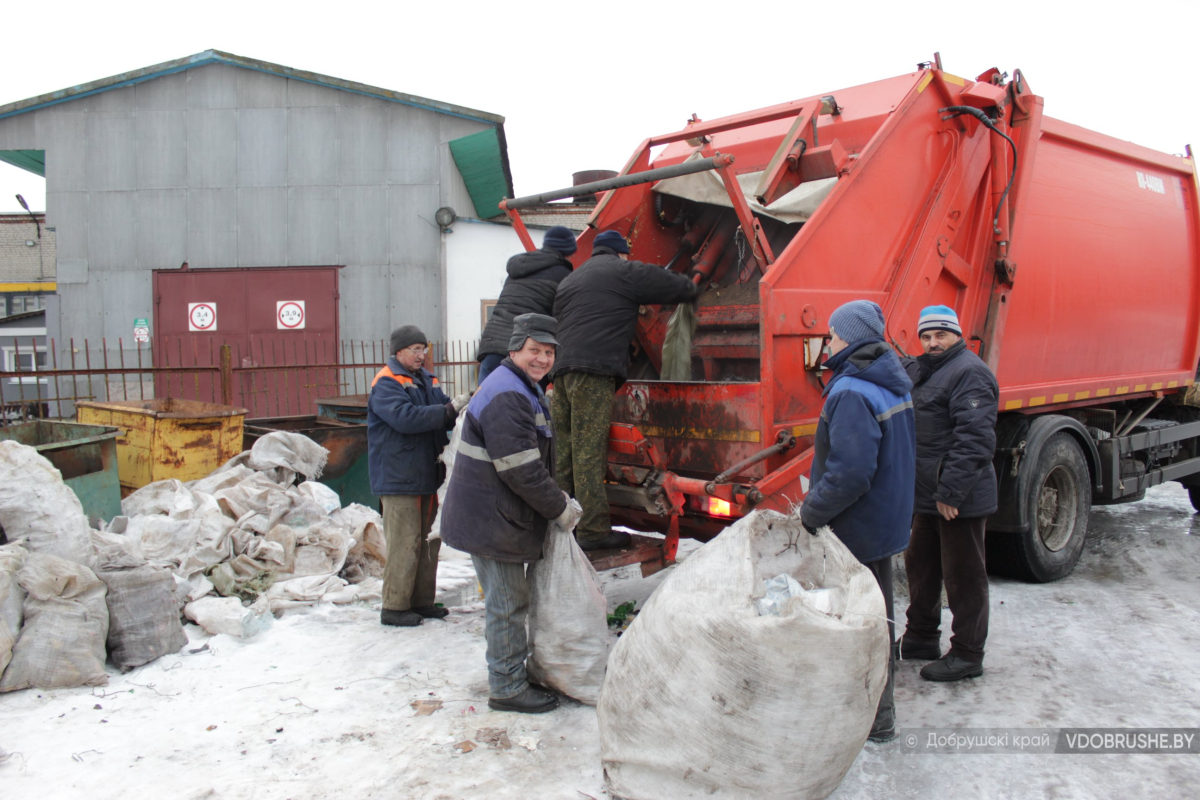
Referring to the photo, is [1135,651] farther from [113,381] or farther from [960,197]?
[113,381]

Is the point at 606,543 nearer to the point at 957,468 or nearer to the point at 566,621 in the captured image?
the point at 566,621

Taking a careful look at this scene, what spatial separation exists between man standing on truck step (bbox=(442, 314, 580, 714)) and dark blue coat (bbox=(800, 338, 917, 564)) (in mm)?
968

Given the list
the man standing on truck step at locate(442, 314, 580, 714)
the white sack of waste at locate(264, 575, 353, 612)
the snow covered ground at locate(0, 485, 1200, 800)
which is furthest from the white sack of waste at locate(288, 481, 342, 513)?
the man standing on truck step at locate(442, 314, 580, 714)

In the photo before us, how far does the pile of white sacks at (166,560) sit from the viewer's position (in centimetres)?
333

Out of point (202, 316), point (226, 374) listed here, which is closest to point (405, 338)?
point (226, 374)

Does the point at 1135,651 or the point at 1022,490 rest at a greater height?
the point at 1022,490

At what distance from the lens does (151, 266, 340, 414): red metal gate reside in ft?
39.3

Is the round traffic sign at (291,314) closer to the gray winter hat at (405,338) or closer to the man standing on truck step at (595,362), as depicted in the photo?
the gray winter hat at (405,338)

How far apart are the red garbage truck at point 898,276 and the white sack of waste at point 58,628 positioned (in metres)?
2.23

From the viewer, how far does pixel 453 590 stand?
4789 mm

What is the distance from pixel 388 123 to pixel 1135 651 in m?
11.2

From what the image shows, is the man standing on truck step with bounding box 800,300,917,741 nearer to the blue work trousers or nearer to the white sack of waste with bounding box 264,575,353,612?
the blue work trousers

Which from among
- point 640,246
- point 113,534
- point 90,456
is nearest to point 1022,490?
point 640,246

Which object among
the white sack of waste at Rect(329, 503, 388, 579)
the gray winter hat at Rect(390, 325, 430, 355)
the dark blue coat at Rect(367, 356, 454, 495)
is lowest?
the white sack of waste at Rect(329, 503, 388, 579)
